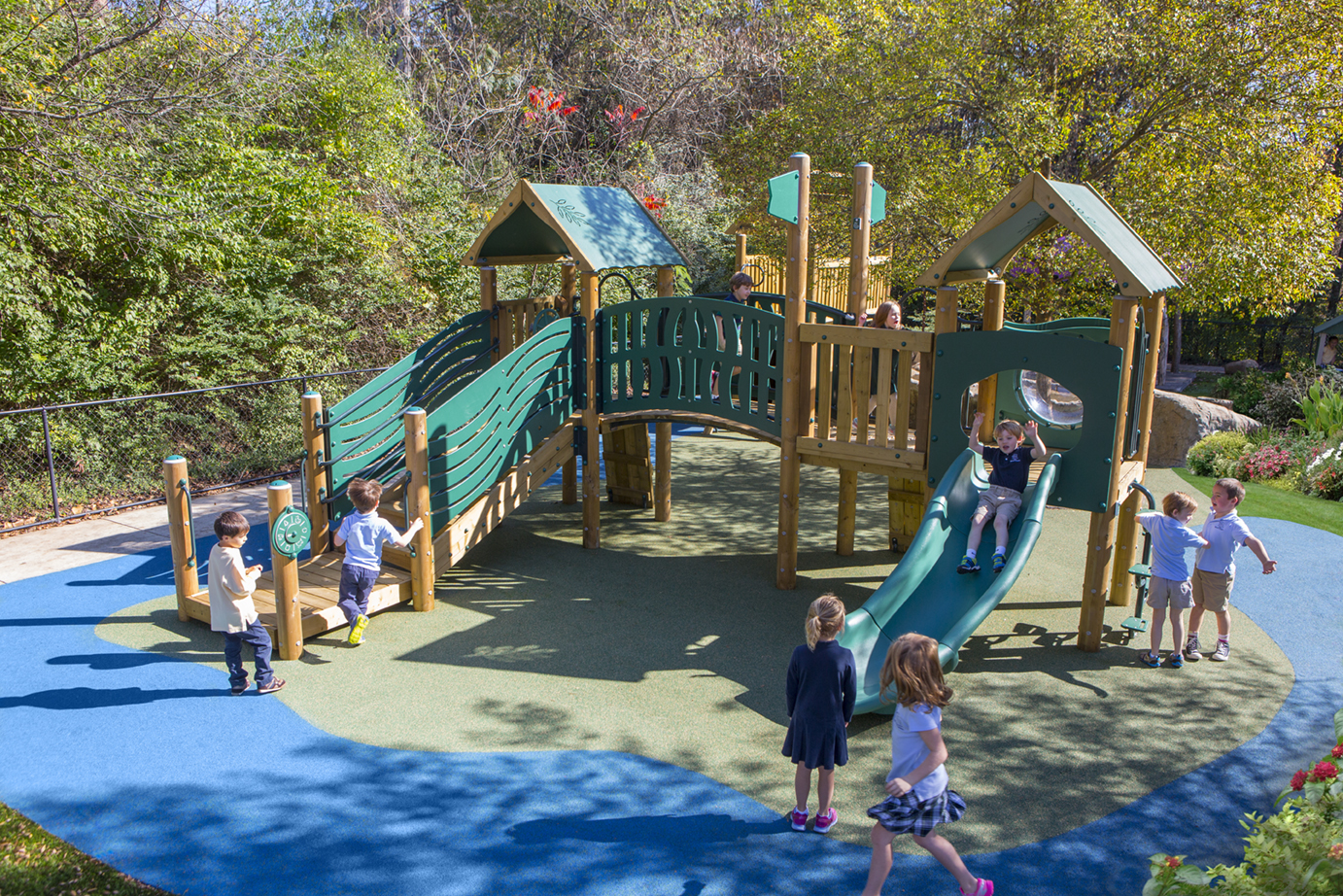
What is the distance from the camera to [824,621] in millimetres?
4414

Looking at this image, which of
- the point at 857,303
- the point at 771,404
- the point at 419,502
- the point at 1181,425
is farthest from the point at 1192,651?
the point at 1181,425

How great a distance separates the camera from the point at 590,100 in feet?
70.9

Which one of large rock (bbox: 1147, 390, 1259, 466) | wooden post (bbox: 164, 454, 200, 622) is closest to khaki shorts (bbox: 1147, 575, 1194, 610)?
wooden post (bbox: 164, 454, 200, 622)

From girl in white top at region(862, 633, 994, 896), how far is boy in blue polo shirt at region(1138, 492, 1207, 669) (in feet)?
11.9

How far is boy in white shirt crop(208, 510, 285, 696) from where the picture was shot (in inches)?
239

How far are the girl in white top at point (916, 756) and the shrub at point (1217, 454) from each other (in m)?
10.3

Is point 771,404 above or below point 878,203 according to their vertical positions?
below

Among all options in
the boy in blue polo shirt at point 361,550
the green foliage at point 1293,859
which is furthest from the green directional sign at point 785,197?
the green foliage at point 1293,859

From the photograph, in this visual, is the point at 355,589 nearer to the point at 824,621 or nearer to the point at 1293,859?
the point at 824,621

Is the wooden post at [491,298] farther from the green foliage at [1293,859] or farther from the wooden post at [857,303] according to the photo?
the green foliage at [1293,859]

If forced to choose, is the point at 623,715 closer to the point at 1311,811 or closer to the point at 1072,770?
the point at 1072,770

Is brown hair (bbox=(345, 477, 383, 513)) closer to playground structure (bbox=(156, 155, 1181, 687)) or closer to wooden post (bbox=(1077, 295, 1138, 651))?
playground structure (bbox=(156, 155, 1181, 687))

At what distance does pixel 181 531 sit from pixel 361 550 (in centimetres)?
147

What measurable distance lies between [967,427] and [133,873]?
304 inches
